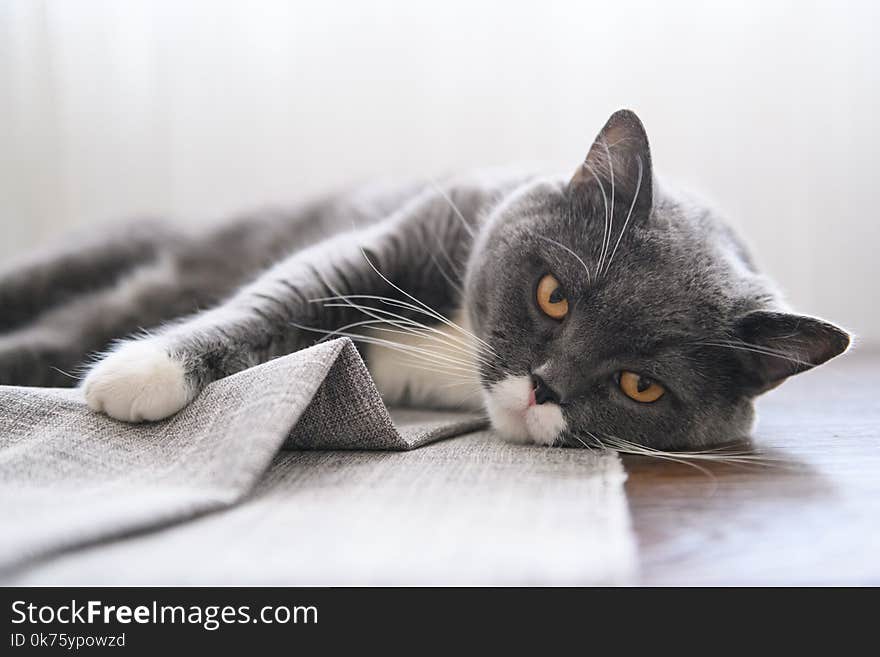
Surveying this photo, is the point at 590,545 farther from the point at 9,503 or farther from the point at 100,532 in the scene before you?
the point at 9,503

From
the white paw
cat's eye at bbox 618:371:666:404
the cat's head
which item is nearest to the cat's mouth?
the cat's head

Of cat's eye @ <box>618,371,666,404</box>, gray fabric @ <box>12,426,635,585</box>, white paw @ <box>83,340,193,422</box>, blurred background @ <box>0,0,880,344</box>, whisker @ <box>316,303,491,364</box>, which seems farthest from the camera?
blurred background @ <box>0,0,880,344</box>

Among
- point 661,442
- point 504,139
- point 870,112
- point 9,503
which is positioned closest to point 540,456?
point 661,442

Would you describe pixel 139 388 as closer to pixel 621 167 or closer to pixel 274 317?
pixel 274 317

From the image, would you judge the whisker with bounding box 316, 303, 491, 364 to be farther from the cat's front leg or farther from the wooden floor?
the wooden floor

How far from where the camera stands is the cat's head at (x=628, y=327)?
113cm

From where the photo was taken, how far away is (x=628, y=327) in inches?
44.3

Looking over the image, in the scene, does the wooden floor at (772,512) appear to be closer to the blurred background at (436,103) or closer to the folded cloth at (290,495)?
the folded cloth at (290,495)

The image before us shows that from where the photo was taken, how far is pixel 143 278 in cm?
180

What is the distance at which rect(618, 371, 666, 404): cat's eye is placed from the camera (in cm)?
115

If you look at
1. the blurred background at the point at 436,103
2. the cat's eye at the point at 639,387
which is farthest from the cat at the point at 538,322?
the blurred background at the point at 436,103

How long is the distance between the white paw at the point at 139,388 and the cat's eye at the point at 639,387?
59 cm
